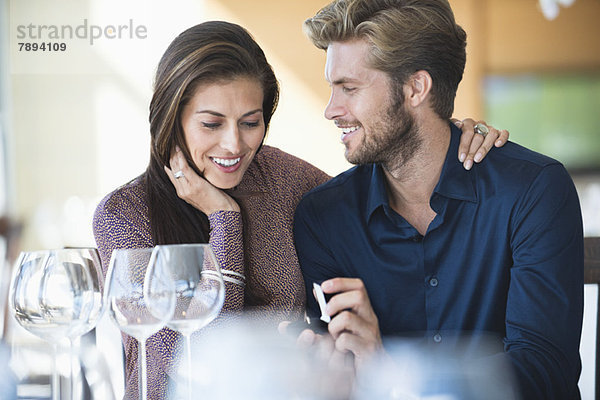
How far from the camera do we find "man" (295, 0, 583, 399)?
133 centimetres

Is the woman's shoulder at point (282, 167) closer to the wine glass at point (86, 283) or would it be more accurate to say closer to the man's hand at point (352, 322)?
the man's hand at point (352, 322)

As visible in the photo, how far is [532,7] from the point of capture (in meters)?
5.44

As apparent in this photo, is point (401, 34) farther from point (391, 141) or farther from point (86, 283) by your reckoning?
point (86, 283)

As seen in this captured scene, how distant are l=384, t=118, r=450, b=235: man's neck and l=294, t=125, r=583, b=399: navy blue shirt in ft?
0.14

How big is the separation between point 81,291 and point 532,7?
526 cm

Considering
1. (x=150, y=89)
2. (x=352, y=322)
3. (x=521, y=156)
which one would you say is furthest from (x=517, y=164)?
(x=150, y=89)

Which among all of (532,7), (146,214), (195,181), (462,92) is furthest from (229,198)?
(532,7)

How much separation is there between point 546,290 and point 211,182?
74 centimetres

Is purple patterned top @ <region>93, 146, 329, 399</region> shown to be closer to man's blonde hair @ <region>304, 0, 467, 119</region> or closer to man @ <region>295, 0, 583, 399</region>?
man @ <region>295, 0, 583, 399</region>

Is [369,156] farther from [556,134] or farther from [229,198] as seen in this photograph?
[556,134]

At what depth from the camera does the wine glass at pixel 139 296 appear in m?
0.82

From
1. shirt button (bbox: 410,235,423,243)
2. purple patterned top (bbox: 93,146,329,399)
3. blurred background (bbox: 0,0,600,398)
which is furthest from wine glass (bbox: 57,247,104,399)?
blurred background (bbox: 0,0,600,398)

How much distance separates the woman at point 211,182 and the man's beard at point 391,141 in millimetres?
155

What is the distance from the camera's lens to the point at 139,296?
32.8 inches
